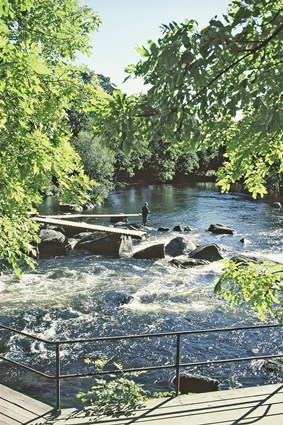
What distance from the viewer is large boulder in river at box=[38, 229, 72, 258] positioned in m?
23.2

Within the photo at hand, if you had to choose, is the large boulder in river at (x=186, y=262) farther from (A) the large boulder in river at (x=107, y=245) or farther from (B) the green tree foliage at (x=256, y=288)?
(B) the green tree foliage at (x=256, y=288)

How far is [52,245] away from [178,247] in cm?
699

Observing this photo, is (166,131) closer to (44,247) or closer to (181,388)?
(181,388)

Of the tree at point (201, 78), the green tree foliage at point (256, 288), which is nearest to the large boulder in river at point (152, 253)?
the green tree foliage at point (256, 288)

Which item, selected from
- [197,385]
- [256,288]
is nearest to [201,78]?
[256,288]

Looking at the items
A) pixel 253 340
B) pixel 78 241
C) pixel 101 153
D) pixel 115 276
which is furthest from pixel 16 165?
pixel 101 153

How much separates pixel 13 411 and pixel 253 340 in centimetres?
883

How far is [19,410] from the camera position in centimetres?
636

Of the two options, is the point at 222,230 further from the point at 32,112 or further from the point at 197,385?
the point at 32,112

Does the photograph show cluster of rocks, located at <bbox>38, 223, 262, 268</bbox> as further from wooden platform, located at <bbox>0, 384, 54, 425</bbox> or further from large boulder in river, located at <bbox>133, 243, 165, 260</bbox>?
wooden platform, located at <bbox>0, 384, 54, 425</bbox>

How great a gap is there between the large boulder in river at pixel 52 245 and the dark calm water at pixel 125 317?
4.34ft

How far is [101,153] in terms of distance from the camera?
46.4m

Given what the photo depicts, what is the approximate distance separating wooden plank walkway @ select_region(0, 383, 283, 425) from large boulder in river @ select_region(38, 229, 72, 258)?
16.7 m

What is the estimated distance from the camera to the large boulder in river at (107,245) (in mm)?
23250
